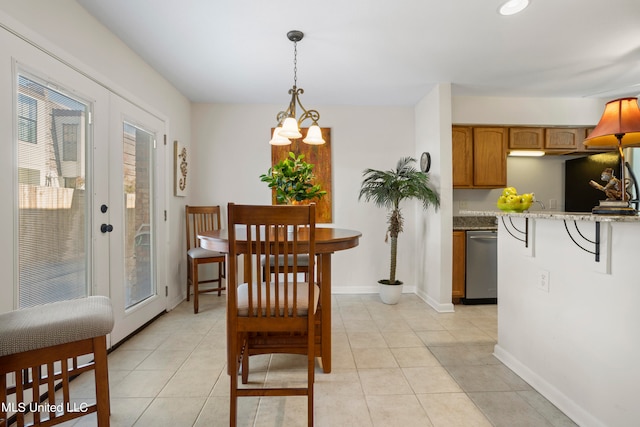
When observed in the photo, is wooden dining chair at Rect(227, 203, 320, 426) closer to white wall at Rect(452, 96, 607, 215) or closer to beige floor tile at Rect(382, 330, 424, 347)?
beige floor tile at Rect(382, 330, 424, 347)

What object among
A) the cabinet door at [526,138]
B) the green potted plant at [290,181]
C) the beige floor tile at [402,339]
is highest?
the cabinet door at [526,138]

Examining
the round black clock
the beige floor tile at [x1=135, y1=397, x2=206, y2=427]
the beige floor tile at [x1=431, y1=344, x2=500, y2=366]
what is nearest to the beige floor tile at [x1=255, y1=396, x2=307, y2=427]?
the beige floor tile at [x1=135, y1=397, x2=206, y2=427]

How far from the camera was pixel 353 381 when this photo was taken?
1.89 metres

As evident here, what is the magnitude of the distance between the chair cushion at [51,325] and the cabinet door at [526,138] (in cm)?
415

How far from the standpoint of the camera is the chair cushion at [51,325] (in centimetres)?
109

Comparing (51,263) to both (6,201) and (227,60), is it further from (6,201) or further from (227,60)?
(227,60)

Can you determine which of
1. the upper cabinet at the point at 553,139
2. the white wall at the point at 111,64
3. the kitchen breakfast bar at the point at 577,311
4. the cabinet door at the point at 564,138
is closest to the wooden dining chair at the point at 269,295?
the white wall at the point at 111,64

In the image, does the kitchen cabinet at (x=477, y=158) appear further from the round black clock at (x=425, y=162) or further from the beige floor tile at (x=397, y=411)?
the beige floor tile at (x=397, y=411)

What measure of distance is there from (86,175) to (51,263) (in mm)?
610

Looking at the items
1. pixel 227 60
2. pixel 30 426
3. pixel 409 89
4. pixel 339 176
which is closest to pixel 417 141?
pixel 409 89

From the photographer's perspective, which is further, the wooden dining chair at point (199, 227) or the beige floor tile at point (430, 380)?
the wooden dining chair at point (199, 227)

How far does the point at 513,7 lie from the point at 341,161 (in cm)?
224

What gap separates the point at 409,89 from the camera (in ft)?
11.0

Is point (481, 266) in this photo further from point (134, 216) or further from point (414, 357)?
point (134, 216)
